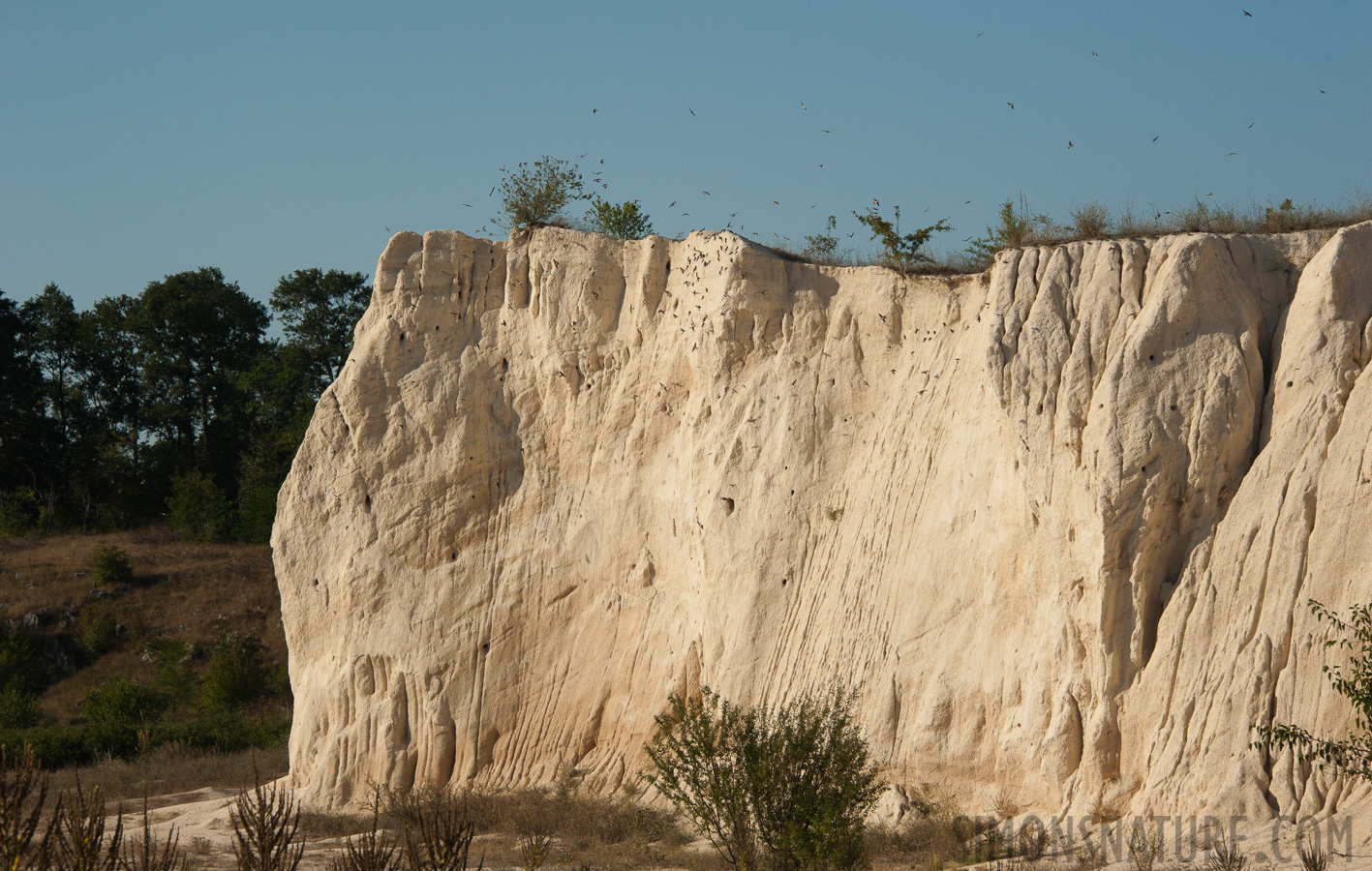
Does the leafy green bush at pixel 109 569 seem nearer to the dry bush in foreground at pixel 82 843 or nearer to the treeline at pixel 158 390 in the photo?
the treeline at pixel 158 390

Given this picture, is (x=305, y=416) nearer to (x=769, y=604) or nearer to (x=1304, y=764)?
(x=769, y=604)

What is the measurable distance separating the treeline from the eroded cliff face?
885 inches

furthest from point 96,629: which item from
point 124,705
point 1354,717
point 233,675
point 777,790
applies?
point 1354,717

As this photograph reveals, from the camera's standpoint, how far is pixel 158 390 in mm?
40688

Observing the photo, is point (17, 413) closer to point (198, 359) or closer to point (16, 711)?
point (198, 359)

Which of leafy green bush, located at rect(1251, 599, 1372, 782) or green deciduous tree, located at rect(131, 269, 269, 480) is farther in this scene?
green deciduous tree, located at rect(131, 269, 269, 480)

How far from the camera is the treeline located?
125ft

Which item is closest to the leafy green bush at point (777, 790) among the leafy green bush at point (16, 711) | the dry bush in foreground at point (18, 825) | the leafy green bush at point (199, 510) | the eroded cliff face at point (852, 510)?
the eroded cliff face at point (852, 510)

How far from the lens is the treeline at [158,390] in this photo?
3803 centimetres

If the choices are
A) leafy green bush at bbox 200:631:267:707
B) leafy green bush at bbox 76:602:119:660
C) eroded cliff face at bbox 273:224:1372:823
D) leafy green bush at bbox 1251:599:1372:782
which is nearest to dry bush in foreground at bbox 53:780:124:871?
eroded cliff face at bbox 273:224:1372:823

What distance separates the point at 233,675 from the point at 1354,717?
903 inches

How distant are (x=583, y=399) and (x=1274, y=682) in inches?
361

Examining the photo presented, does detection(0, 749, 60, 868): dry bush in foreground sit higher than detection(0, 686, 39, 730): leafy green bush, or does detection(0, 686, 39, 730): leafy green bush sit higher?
detection(0, 749, 60, 868): dry bush in foreground

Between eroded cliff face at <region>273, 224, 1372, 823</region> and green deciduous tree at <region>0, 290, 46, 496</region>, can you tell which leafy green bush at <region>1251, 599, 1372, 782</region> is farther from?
green deciduous tree at <region>0, 290, 46, 496</region>
